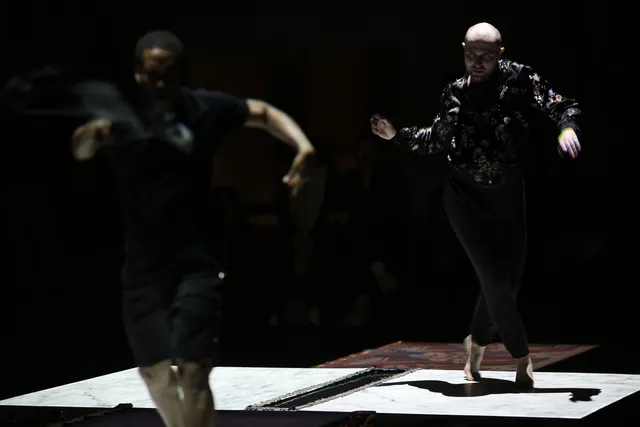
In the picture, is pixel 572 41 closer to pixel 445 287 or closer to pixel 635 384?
pixel 445 287

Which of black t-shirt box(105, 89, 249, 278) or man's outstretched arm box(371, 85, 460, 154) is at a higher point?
man's outstretched arm box(371, 85, 460, 154)

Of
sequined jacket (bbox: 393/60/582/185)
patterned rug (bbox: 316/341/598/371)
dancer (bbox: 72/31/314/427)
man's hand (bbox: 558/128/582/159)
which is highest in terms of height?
sequined jacket (bbox: 393/60/582/185)

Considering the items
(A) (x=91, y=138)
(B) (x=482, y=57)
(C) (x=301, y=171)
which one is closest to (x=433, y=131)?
(B) (x=482, y=57)

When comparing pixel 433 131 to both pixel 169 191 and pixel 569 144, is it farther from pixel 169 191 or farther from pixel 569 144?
pixel 169 191

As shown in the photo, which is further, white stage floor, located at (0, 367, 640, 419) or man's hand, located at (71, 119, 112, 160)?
white stage floor, located at (0, 367, 640, 419)

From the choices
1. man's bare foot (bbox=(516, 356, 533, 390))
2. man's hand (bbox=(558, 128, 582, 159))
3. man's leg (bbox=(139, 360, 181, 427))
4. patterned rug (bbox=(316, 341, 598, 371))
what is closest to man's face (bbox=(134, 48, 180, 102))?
man's leg (bbox=(139, 360, 181, 427))

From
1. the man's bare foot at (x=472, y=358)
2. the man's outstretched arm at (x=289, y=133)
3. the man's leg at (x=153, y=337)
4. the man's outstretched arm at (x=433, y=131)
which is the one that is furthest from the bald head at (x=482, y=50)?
the man's leg at (x=153, y=337)

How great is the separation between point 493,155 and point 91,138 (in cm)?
262

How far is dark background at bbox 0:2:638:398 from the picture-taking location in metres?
10.5

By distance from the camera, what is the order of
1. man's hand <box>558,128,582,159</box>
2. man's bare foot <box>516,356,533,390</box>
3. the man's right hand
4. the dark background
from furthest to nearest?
the dark background, man's bare foot <box>516,356,533,390</box>, the man's right hand, man's hand <box>558,128,582,159</box>

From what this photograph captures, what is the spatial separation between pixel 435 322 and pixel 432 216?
907 millimetres

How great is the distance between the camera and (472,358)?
7715 mm

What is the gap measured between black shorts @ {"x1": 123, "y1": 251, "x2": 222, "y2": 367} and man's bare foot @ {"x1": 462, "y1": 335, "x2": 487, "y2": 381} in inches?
111

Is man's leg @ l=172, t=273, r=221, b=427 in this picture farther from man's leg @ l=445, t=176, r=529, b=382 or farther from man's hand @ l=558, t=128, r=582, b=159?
man's leg @ l=445, t=176, r=529, b=382
